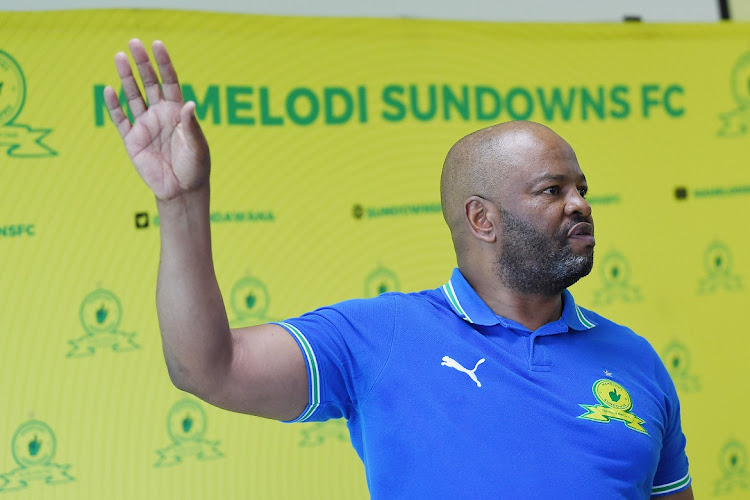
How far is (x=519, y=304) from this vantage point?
4.51 feet

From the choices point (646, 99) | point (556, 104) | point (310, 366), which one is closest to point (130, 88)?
point (310, 366)

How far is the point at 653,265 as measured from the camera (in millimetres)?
2586

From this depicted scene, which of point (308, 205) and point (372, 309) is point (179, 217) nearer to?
point (372, 309)

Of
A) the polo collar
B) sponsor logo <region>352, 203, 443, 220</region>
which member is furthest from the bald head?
sponsor logo <region>352, 203, 443, 220</region>

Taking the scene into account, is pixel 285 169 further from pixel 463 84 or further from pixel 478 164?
pixel 478 164

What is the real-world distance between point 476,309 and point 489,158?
282 mm

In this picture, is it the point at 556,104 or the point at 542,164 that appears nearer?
the point at 542,164

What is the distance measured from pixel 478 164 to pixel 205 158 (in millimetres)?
605

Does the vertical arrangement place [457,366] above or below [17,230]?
below

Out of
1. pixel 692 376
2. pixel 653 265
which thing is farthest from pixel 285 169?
pixel 692 376

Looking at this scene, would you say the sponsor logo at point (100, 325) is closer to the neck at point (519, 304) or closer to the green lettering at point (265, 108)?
the green lettering at point (265, 108)

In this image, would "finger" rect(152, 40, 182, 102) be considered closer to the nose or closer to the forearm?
the forearm

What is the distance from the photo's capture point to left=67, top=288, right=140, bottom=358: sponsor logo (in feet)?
6.84

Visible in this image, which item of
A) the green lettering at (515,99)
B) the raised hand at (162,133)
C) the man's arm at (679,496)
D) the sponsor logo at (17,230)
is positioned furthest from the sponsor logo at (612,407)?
the sponsor logo at (17,230)
